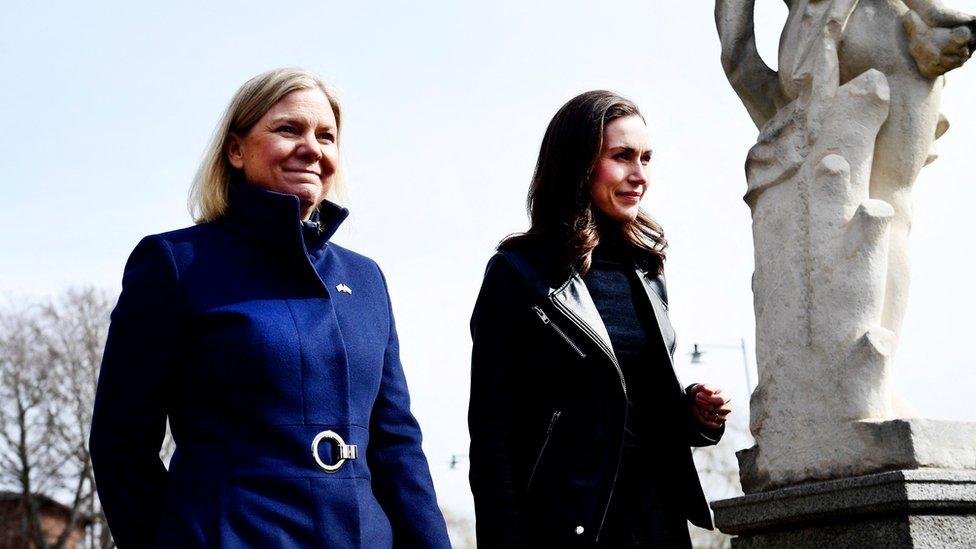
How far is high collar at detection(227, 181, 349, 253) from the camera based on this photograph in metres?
2.70

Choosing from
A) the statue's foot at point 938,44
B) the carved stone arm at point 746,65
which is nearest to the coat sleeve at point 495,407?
the statue's foot at point 938,44

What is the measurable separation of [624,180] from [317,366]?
141 cm

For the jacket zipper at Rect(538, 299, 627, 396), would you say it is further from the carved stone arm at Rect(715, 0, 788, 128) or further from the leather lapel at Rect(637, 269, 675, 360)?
the carved stone arm at Rect(715, 0, 788, 128)

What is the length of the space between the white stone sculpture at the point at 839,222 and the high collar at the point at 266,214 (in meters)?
3.55

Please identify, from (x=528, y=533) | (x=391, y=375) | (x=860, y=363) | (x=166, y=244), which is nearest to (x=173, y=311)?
(x=166, y=244)

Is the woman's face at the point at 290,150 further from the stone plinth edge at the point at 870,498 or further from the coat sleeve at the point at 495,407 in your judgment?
the stone plinth edge at the point at 870,498

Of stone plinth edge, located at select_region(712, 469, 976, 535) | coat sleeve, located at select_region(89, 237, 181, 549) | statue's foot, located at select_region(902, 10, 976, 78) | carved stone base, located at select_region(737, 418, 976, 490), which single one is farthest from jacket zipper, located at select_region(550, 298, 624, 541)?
statue's foot, located at select_region(902, 10, 976, 78)

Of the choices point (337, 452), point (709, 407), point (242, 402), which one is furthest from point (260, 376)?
point (709, 407)

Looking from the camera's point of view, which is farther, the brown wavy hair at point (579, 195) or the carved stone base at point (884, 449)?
the carved stone base at point (884, 449)

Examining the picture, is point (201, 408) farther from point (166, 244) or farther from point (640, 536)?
point (640, 536)

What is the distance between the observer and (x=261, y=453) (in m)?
2.44

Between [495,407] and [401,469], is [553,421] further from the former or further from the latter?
[401,469]

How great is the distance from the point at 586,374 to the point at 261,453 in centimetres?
116

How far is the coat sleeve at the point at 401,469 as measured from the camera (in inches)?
107
